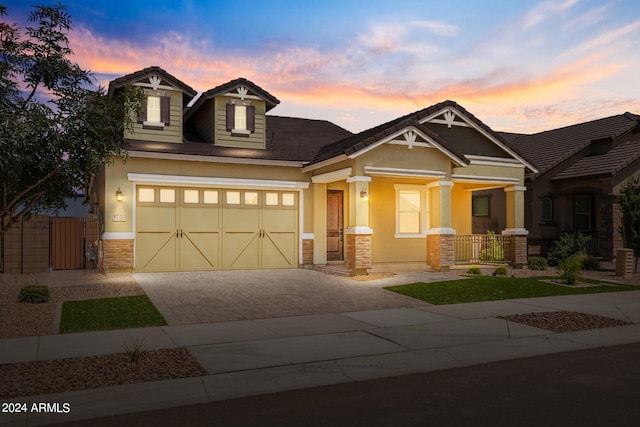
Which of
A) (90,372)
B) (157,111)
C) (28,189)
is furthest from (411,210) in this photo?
(90,372)

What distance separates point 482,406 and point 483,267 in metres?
14.6

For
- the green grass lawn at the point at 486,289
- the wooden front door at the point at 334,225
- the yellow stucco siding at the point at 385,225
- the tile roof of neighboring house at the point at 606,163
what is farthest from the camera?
the tile roof of neighboring house at the point at 606,163

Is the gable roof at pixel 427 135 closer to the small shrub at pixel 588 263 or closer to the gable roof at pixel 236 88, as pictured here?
the gable roof at pixel 236 88

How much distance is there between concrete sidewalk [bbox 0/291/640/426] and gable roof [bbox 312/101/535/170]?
703cm

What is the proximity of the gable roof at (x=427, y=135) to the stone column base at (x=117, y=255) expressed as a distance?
A: 6539 mm

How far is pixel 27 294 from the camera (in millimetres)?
11703

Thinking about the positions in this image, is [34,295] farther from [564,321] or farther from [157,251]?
[564,321]

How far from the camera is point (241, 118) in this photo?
19.0 metres

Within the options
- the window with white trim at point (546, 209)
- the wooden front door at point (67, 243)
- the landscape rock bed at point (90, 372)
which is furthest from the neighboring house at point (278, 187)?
the landscape rock bed at point (90, 372)

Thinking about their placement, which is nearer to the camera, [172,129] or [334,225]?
[172,129]

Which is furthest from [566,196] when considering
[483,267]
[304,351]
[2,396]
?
[2,396]

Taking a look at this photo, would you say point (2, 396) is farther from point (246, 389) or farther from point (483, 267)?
point (483, 267)

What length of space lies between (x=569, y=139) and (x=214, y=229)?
17.3 meters

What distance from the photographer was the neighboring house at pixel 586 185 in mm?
21453
